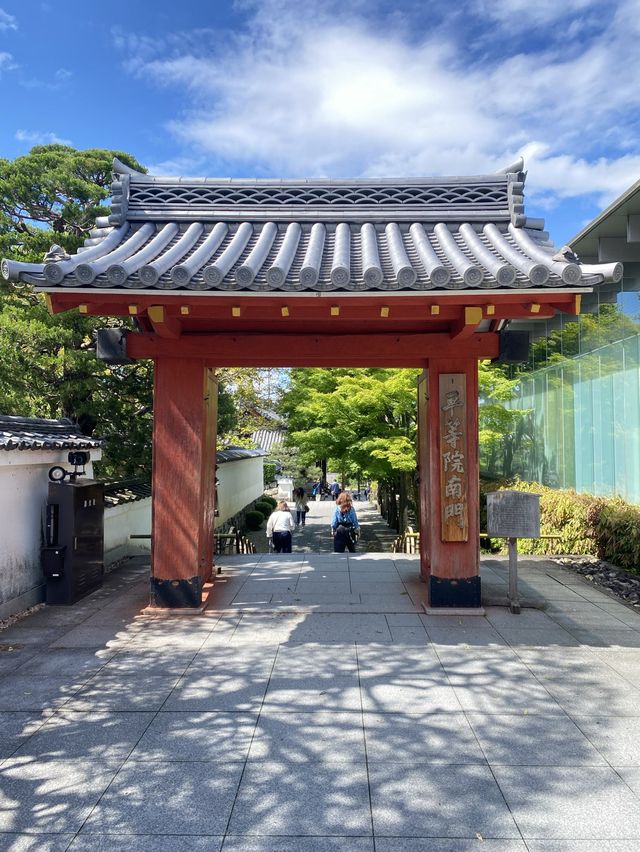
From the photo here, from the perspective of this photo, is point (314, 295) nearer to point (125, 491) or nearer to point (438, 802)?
point (438, 802)

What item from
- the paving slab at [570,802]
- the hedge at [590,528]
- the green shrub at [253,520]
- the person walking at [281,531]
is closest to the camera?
the paving slab at [570,802]

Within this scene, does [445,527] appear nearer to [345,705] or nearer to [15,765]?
[345,705]

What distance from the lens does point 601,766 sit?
3.83m

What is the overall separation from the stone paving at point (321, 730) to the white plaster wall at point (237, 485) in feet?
39.1

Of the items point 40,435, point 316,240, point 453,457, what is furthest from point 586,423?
point 40,435

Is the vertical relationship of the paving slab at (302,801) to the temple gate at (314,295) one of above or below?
below

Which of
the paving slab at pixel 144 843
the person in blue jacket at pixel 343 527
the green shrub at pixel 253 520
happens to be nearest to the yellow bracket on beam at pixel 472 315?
the paving slab at pixel 144 843

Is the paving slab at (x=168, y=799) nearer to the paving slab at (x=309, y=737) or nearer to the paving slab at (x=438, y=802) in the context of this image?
the paving slab at (x=309, y=737)

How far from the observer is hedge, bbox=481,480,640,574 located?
9.80 metres

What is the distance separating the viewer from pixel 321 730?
4.29 meters

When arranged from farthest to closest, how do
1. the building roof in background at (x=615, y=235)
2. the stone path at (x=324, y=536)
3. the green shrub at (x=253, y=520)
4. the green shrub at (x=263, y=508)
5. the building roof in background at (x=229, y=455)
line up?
1. the green shrub at (x=263, y=508)
2. the green shrub at (x=253, y=520)
3. the building roof in background at (x=229, y=455)
4. the stone path at (x=324, y=536)
5. the building roof in background at (x=615, y=235)

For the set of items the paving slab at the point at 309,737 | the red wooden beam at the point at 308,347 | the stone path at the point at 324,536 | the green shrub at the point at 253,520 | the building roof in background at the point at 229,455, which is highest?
the red wooden beam at the point at 308,347

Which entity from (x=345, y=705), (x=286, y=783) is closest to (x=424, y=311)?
(x=345, y=705)

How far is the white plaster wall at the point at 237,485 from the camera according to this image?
65.2 feet
